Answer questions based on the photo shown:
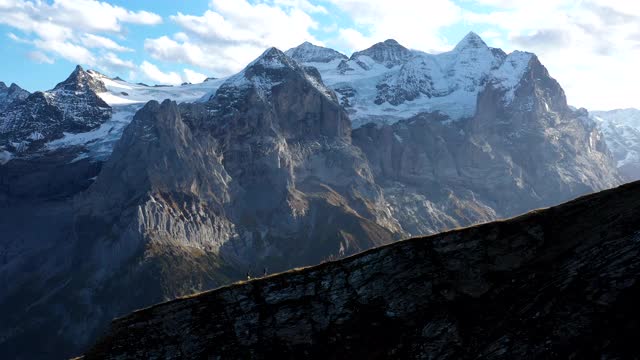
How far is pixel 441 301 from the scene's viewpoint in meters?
49.2

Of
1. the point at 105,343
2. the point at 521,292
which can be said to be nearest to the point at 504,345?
the point at 521,292

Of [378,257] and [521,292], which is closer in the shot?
[521,292]

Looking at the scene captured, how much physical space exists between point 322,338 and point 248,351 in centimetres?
531

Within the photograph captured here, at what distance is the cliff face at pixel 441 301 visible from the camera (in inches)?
1658

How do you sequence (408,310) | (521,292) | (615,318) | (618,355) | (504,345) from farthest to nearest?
(408,310) → (521,292) → (504,345) → (615,318) → (618,355)

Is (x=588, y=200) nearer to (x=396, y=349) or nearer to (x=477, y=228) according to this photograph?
(x=477, y=228)

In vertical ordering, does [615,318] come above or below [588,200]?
below

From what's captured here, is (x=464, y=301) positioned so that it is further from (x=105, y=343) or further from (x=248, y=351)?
(x=105, y=343)

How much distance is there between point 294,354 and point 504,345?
15052mm

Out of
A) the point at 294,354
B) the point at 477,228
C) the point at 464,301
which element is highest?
the point at 477,228

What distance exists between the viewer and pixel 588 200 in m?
54.1

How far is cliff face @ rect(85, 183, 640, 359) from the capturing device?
42.1 m

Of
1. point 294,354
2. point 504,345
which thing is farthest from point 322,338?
point 504,345

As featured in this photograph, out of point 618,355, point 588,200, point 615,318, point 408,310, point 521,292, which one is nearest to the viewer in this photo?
point 618,355
